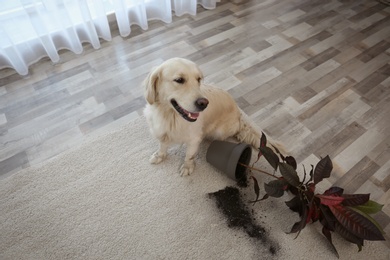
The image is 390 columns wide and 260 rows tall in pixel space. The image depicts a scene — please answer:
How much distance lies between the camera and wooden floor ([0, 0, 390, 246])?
76.7 inches

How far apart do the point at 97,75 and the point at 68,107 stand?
440 mm

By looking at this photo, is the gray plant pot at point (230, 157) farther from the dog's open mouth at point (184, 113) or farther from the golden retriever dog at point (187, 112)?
the dog's open mouth at point (184, 113)

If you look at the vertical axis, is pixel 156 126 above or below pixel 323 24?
above

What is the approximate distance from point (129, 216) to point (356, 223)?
4.18ft

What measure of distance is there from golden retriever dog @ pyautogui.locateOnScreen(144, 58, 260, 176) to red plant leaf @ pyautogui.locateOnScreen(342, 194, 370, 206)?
676 mm

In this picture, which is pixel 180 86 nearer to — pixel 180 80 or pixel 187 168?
pixel 180 80

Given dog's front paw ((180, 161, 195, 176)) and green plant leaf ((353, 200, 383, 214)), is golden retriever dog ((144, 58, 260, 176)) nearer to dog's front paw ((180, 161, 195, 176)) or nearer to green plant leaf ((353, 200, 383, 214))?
dog's front paw ((180, 161, 195, 176))

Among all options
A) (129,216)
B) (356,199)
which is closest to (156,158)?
(129,216)

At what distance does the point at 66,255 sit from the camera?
1467 millimetres

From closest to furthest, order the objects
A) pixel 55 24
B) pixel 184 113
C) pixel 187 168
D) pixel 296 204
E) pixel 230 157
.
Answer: pixel 184 113, pixel 296 204, pixel 230 157, pixel 187 168, pixel 55 24

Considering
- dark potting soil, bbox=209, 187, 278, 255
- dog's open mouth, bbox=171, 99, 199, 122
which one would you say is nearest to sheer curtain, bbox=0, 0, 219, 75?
dog's open mouth, bbox=171, 99, 199, 122

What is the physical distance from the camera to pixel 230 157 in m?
1.63

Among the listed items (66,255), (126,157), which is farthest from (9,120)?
(66,255)

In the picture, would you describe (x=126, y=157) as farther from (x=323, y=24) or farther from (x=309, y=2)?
(x=309, y=2)
